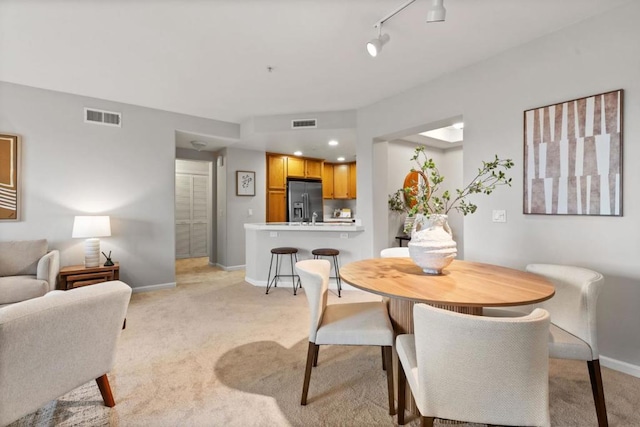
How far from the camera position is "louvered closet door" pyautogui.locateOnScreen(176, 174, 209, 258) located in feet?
23.3

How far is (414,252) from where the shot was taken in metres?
1.87

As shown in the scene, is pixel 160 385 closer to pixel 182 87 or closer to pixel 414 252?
pixel 414 252

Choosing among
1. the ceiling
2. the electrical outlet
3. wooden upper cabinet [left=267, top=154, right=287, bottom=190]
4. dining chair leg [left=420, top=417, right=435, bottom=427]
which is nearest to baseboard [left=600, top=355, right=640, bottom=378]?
the electrical outlet

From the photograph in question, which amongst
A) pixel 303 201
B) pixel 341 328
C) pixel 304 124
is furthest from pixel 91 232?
pixel 341 328

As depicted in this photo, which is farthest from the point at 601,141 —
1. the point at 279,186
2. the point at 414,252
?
the point at 279,186

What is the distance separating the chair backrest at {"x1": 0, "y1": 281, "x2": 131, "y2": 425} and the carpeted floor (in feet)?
1.15

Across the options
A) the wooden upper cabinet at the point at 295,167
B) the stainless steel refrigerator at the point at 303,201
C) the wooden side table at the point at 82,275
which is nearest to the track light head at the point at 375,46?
the stainless steel refrigerator at the point at 303,201

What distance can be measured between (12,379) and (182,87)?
10.4ft

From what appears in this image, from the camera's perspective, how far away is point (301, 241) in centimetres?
449

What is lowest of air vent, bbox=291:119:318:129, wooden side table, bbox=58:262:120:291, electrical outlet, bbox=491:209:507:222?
wooden side table, bbox=58:262:120:291

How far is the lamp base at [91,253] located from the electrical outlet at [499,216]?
4367mm

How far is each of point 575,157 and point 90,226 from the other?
4.79 m

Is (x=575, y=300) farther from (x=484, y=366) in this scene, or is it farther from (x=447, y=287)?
(x=484, y=366)

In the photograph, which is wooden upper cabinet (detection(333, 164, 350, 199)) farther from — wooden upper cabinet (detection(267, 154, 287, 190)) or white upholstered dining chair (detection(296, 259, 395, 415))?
white upholstered dining chair (detection(296, 259, 395, 415))
